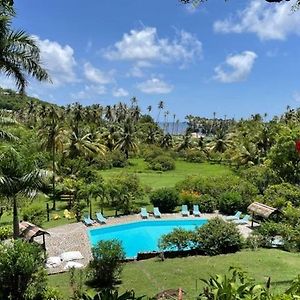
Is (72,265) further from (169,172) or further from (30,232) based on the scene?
(169,172)

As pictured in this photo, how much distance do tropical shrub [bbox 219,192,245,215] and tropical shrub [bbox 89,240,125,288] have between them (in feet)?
51.0

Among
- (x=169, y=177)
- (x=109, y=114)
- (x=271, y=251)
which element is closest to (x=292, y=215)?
(x=271, y=251)

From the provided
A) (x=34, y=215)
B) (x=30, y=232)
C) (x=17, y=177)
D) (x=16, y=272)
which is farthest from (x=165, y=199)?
(x=16, y=272)

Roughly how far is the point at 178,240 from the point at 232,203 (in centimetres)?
1161

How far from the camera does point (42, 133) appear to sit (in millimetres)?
34812

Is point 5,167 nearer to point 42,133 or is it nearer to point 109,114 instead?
point 42,133

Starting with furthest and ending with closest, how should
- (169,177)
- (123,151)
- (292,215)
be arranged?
(123,151), (169,177), (292,215)

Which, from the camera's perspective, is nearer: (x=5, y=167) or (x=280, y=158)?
(x=5, y=167)

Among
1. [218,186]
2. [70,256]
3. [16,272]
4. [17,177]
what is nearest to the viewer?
[16,272]

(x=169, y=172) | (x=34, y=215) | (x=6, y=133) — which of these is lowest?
(x=34, y=215)

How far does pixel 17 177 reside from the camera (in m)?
18.4

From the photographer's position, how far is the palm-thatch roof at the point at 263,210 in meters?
24.0

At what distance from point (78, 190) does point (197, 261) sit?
1407 centimetres

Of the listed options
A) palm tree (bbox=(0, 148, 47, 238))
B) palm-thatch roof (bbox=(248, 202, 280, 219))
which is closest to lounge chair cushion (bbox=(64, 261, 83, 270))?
palm tree (bbox=(0, 148, 47, 238))
